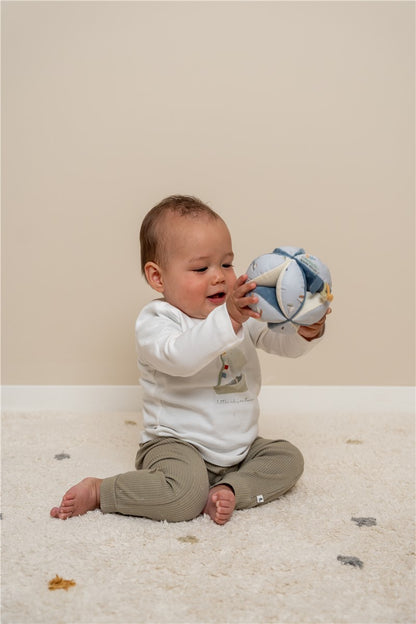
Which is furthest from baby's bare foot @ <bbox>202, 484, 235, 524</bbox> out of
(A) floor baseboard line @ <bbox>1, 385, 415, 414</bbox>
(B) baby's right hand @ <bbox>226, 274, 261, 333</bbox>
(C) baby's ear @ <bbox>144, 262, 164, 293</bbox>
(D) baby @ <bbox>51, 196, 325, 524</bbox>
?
(A) floor baseboard line @ <bbox>1, 385, 415, 414</bbox>

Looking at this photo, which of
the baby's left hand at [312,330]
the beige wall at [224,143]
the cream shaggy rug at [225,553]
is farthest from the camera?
the beige wall at [224,143]

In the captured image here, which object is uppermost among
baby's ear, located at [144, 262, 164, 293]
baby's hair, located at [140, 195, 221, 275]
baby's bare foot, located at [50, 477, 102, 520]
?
baby's hair, located at [140, 195, 221, 275]

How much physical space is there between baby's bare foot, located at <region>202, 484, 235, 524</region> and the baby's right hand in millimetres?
256

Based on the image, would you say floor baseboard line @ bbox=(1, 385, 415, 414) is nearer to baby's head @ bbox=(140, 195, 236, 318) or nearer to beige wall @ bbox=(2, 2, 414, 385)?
beige wall @ bbox=(2, 2, 414, 385)

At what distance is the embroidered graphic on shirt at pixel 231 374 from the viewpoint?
118 cm

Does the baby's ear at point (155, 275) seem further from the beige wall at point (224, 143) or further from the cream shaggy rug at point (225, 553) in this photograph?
the beige wall at point (224, 143)

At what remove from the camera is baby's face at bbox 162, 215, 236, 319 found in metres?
1.17

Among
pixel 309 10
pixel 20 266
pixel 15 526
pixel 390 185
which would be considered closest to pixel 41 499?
pixel 15 526

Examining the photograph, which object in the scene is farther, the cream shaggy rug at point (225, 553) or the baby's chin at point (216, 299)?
the baby's chin at point (216, 299)

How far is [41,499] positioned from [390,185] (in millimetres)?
1147

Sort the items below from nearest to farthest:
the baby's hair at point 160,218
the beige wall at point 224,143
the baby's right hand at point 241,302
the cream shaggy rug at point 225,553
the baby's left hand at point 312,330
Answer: the cream shaggy rug at point 225,553 < the baby's right hand at point 241,302 < the baby's left hand at point 312,330 < the baby's hair at point 160,218 < the beige wall at point 224,143

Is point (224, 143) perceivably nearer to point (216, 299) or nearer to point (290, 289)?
point (216, 299)

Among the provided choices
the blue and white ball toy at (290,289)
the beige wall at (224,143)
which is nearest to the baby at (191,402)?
the blue and white ball toy at (290,289)

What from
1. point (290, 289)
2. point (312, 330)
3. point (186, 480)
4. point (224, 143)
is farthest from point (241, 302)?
point (224, 143)
